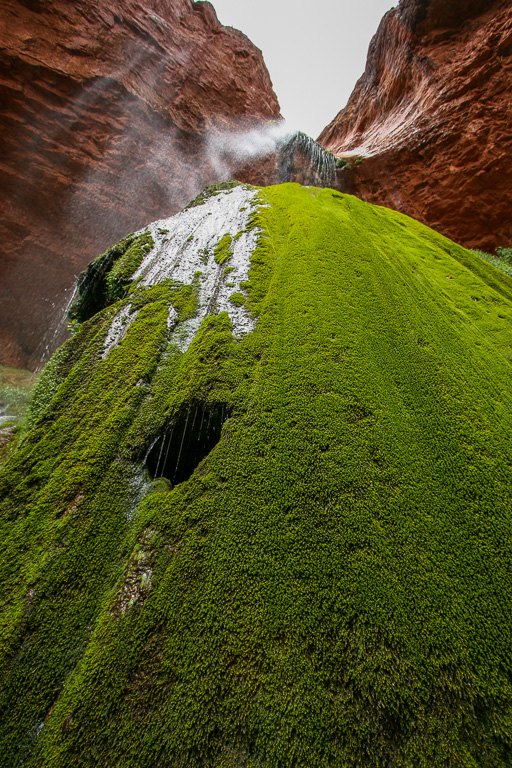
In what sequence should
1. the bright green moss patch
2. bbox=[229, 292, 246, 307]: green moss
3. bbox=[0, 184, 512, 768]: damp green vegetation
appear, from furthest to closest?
the bright green moss patch
bbox=[229, 292, 246, 307]: green moss
bbox=[0, 184, 512, 768]: damp green vegetation

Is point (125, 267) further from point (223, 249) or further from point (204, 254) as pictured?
point (223, 249)

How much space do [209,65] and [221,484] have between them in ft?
75.2

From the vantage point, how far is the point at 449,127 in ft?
34.3

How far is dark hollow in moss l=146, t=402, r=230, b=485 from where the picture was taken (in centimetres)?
258

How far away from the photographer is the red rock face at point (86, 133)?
10.7 meters

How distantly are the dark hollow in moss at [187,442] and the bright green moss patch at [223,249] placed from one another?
2694 millimetres

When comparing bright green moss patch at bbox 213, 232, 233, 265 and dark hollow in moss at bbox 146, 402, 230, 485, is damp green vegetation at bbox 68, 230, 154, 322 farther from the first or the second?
dark hollow in moss at bbox 146, 402, 230, 485

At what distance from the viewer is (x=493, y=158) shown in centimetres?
962

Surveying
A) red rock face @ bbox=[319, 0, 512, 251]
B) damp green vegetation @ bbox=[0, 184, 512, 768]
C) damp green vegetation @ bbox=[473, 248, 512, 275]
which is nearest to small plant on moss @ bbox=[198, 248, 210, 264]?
damp green vegetation @ bbox=[0, 184, 512, 768]

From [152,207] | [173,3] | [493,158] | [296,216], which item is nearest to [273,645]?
[296,216]

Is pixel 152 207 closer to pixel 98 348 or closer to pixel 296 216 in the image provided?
pixel 296 216

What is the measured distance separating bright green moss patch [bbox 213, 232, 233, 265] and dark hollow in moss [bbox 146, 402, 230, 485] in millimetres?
2694

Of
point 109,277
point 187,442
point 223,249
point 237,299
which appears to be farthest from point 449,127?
point 187,442

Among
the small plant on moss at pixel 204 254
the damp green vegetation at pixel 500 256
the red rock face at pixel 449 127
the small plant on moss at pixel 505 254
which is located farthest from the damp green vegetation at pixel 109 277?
the red rock face at pixel 449 127
